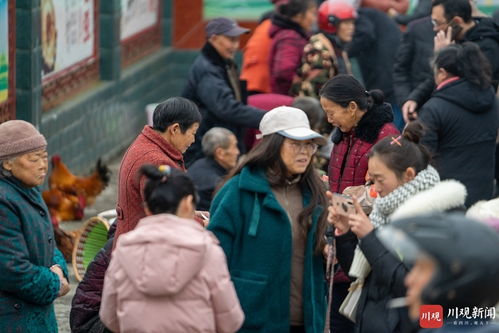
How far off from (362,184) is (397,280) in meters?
1.65

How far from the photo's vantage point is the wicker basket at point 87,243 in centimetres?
849

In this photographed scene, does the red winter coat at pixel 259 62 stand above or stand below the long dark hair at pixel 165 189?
below

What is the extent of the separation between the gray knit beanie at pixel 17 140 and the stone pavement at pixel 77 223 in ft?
7.90

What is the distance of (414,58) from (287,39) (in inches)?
44.7

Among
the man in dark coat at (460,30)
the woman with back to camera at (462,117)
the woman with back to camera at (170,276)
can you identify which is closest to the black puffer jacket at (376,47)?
the man in dark coat at (460,30)

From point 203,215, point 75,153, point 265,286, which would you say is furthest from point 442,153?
point 75,153

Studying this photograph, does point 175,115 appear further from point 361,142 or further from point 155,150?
point 361,142

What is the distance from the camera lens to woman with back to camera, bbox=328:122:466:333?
4.90m

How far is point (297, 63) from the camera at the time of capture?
1033 cm

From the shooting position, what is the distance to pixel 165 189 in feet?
15.4

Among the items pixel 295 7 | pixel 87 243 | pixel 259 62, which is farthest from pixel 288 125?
pixel 259 62

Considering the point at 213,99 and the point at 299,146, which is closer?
the point at 299,146

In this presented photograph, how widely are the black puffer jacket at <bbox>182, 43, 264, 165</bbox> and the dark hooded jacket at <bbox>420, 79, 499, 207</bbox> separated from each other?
1.77 metres

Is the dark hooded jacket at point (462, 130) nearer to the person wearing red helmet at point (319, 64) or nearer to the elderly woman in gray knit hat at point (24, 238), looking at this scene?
the person wearing red helmet at point (319, 64)
